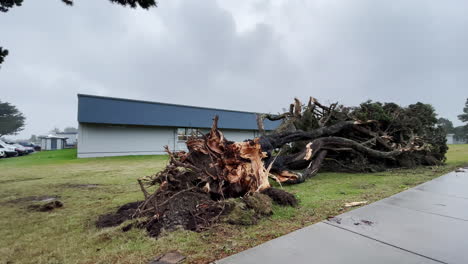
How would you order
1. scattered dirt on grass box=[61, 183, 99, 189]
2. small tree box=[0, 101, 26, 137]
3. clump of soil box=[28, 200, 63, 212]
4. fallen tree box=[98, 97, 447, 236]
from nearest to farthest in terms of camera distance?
fallen tree box=[98, 97, 447, 236] → clump of soil box=[28, 200, 63, 212] → scattered dirt on grass box=[61, 183, 99, 189] → small tree box=[0, 101, 26, 137]

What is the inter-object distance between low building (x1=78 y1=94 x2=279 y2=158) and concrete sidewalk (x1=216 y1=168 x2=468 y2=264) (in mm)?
11209

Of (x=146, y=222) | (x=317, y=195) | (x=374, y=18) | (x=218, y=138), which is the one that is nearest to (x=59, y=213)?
(x=146, y=222)

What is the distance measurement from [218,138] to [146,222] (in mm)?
1953

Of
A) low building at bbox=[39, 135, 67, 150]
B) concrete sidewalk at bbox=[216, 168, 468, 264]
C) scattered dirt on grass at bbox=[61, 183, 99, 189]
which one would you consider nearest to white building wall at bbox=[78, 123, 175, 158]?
scattered dirt on grass at bbox=[61, 183, 99, 189]

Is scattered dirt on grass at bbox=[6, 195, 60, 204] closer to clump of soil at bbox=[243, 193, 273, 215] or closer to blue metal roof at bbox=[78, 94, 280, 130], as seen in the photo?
clump of soil at bbox=[243, 193, 273, 215]

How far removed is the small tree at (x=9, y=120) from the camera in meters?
39.2

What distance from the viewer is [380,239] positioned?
2141mm

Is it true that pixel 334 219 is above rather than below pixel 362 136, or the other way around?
below

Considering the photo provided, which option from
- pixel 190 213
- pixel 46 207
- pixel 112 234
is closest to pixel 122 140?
pixel 46 207

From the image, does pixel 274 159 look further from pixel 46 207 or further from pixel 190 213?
pixel 46 207

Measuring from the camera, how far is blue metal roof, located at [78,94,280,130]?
47.9ft

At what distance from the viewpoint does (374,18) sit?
12938mm

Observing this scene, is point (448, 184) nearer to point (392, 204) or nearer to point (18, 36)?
point (392, 204)

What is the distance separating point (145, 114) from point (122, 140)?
9.24 ft
